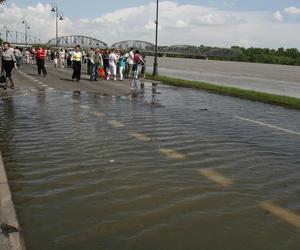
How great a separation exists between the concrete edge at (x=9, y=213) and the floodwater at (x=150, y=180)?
122 millimetres

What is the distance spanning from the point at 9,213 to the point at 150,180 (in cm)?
220

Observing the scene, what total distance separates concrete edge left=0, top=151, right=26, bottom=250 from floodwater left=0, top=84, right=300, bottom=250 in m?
0.12

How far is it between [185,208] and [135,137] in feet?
14.8

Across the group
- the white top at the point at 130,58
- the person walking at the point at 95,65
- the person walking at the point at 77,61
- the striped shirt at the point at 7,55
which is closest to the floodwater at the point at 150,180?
the striped shirt at the point at 7,55

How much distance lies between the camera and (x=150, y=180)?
272 inches

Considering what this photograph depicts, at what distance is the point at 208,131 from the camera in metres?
11.5

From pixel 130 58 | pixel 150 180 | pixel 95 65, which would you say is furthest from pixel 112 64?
pixel 150 180

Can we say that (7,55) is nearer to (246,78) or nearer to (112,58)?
(112,58)

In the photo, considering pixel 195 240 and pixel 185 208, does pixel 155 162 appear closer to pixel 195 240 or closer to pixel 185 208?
pixel 185 208

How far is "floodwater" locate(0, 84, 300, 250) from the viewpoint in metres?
4.97

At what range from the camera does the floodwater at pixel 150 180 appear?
497 cm

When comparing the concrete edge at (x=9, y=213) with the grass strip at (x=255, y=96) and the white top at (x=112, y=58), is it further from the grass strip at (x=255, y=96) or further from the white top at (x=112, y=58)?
the white top at (x=112, y=58)

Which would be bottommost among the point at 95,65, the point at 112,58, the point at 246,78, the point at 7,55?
the point at 246,78

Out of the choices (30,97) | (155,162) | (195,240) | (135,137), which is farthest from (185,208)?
(30,97)
